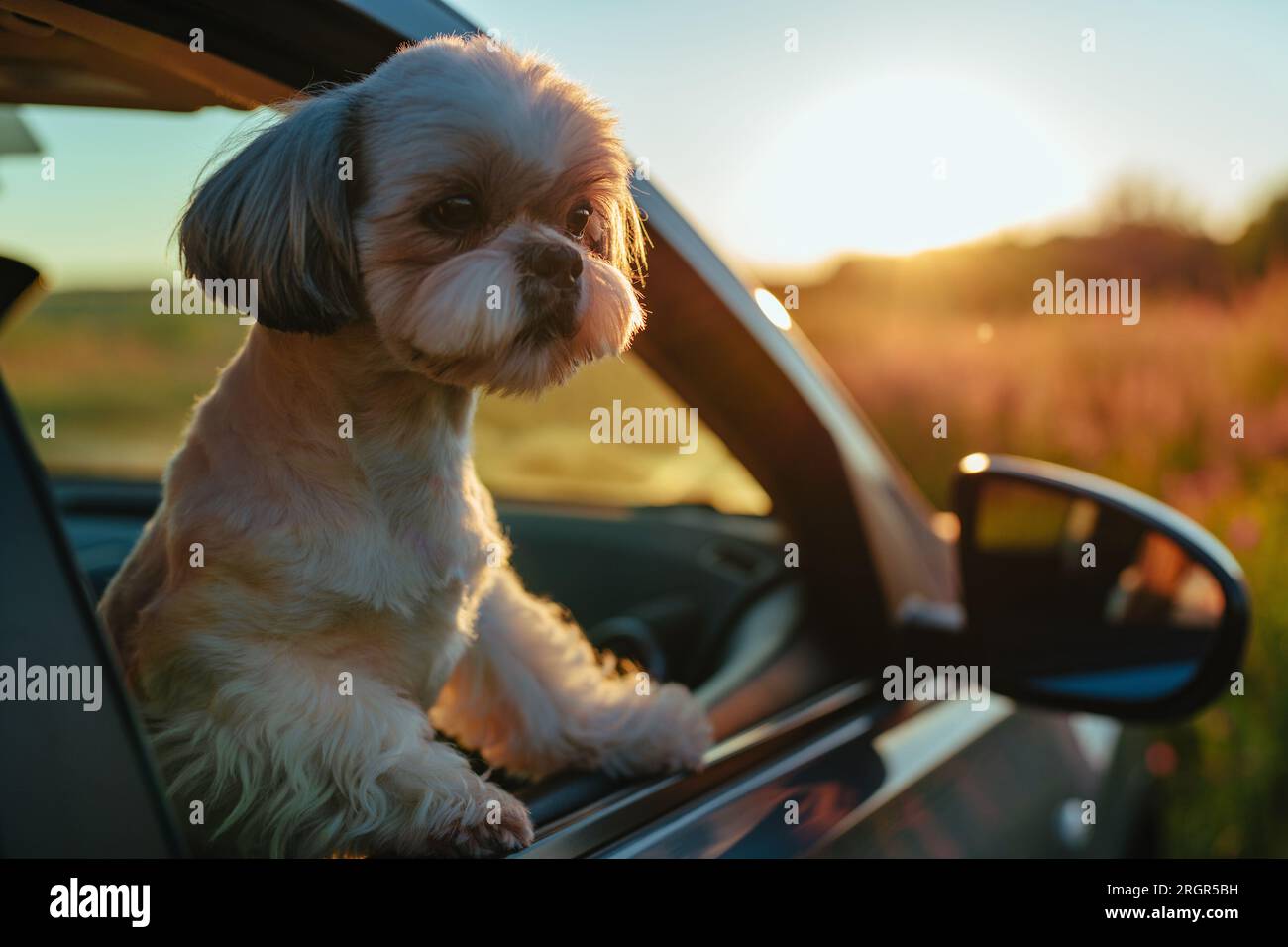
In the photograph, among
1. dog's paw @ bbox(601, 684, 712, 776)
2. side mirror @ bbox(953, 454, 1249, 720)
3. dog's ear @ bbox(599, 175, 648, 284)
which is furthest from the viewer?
side mirror @ bbox(953, 454, 1249, 720)

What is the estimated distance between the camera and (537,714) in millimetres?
1903

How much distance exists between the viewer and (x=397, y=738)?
148 cm

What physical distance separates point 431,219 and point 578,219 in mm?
268

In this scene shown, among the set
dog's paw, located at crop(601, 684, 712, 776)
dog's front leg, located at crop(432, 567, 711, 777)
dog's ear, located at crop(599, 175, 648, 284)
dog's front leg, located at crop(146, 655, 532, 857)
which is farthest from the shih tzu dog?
dog's paw, located at crop(601, 684, 712, 776)

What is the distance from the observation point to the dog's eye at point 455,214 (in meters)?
1.53

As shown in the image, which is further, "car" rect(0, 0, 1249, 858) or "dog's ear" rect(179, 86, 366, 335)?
"dog's ear" rect(179, 86, 366, 335)

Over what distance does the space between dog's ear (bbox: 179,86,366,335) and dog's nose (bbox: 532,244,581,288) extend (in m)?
0.25

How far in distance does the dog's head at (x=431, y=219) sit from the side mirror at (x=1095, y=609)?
1254 mm

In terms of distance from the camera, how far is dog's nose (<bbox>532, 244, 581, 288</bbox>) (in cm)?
155
